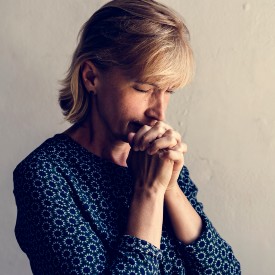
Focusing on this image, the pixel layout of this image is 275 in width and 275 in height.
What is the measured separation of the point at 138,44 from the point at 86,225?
41 centimetres

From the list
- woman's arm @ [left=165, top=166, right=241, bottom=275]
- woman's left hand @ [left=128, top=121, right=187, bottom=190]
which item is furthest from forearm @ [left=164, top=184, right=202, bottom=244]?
woman's left hand @ [left=128, top=121, right=187, bottom=190]

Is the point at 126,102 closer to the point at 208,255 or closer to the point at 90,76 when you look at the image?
the point at 90,76

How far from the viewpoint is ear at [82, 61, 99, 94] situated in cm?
114

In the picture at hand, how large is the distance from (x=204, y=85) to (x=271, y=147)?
28 cm

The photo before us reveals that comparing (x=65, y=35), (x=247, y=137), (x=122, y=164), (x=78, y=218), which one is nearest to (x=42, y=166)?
(x=78, y=218)

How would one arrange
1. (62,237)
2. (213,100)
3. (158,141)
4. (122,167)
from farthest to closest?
(213,100), (122,167), (158,141), (62,237)

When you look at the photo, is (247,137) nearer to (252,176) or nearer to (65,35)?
(252,176)

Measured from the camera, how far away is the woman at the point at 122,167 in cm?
100

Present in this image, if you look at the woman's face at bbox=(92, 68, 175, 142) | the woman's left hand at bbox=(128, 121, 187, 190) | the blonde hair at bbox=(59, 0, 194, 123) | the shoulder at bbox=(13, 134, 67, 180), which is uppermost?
the blonde hair at bbox=(59, 0, 194, 123)

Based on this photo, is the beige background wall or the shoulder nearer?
the shoulder

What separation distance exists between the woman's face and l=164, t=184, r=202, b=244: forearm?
0.19 meters

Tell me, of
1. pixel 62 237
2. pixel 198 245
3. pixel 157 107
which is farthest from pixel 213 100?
pixel 62 237

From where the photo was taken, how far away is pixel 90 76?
1.16 m

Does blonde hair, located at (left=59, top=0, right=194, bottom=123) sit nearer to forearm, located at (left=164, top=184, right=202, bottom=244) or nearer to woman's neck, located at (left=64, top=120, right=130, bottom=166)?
woman's neck, located at (left=64, top=120, right=130, bottom=166)
